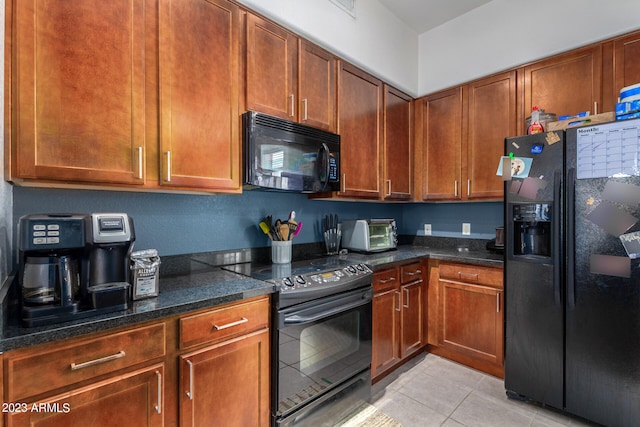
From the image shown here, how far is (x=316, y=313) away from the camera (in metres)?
1.75

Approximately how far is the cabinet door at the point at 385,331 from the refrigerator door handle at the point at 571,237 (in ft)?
3.54

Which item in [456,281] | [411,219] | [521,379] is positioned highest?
[411,219]

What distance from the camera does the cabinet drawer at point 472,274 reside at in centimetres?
237

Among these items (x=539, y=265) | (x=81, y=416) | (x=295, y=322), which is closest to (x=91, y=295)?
(x=81, y=416)

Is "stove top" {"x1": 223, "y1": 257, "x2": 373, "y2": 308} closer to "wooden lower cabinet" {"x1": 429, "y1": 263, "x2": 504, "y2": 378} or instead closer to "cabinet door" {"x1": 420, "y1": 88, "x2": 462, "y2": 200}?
"wooden lower cabinet" {"x1": 429, "y1": 263, "x2": 504, "y2": 378}

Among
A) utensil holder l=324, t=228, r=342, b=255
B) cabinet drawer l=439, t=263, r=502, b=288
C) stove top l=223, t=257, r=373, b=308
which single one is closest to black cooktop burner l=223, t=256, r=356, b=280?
stove top l=223, t=257, r=373, b=308

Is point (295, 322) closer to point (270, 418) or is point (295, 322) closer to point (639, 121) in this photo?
point (270, 418)

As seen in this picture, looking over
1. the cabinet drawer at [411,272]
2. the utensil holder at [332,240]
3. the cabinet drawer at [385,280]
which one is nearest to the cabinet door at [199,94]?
the utensil holder at [332,240]

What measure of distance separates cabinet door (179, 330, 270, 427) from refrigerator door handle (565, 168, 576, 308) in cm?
181

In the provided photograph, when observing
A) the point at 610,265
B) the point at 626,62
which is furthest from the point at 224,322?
the point at 626,62

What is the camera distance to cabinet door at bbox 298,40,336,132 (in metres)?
2.15

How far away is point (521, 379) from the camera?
210 centimetres

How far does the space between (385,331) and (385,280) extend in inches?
15.3

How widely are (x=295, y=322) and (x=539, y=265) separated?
160 cm
